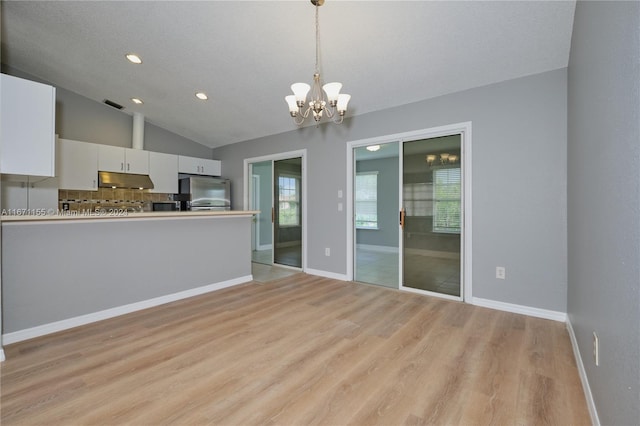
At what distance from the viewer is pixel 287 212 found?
5.36 meters

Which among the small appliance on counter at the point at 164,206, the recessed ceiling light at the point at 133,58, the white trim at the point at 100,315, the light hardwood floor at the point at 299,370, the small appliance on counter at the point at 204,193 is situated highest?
the recessed ceiling light at the point at 133,58

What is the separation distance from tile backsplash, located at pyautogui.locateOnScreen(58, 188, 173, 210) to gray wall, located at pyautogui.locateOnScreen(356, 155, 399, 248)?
489cm

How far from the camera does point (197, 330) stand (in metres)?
2.55

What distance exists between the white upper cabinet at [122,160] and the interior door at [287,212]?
7.71 feet

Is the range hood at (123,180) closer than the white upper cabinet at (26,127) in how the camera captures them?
No

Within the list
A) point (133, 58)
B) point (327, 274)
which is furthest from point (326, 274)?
point (133, 58)

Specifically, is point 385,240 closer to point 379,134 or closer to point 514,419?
point 379,134

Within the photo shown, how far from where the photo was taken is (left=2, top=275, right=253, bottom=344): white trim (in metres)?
2.35

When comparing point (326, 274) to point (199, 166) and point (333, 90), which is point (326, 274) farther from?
point (199, 166)

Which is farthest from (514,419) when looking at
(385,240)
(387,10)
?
(385,240)

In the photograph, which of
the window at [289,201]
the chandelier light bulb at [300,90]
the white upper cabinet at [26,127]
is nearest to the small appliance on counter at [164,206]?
the window at [289,201]

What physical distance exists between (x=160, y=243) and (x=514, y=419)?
135 inches

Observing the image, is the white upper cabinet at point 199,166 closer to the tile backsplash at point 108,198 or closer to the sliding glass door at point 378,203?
the tile backsplash at point 108,198

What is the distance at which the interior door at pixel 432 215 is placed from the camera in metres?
3.41
